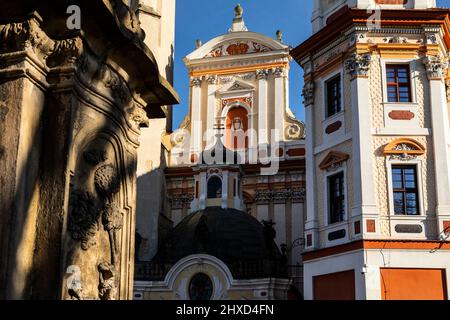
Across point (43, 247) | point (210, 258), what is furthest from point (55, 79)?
point (210, 258)

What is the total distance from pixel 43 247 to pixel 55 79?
148 centimetres

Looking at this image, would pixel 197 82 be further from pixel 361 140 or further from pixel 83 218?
pixel 83 218

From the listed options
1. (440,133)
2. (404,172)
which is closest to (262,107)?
(404,172)

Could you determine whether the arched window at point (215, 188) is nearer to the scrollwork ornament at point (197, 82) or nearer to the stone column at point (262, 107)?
the stone column at point (262, 107)

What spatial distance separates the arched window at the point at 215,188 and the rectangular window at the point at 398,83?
15285 mm

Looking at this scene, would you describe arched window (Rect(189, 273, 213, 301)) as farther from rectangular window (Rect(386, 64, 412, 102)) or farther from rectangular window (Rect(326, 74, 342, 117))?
rectangular window (Rect(386, 64, 412, 102))

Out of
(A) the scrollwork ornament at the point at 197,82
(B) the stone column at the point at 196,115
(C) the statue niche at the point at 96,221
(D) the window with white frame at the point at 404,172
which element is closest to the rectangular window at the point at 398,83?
(D) the window with white frame at the point at 404,172

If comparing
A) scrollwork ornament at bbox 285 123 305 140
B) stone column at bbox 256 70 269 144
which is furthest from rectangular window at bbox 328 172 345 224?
stone column at bbox 256 70 269 144

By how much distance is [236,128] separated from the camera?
38.2m

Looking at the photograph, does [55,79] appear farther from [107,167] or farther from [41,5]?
[107,167]

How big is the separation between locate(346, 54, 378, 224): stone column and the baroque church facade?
31.7 feet

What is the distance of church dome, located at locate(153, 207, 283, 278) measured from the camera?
101ft

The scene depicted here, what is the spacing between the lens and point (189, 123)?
127 ft

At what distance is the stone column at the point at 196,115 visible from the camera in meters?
38.3
